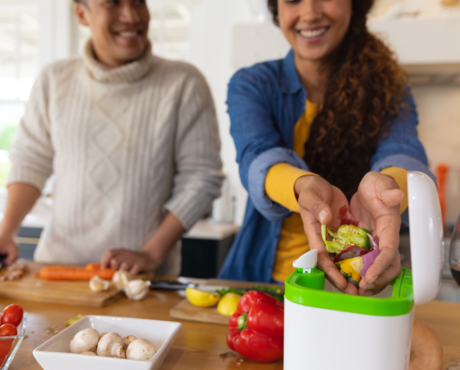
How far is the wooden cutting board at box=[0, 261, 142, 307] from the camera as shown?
41.8 inches

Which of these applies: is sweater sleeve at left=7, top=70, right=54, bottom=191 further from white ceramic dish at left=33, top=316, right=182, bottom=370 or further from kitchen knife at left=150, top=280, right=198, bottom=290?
white ceramic dish at left=33, top=316, right=182, bottom=370

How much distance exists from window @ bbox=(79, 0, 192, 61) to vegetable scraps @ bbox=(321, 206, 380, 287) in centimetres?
305

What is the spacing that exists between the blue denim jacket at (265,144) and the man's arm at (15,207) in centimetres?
76

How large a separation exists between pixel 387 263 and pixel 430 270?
9cm

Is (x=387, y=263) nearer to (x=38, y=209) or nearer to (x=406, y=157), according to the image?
(x=406, y=157)

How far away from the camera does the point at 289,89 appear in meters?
1.27

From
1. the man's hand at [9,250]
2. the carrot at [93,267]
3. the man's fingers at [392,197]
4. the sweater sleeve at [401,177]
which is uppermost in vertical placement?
the man's fingers at [392,197]

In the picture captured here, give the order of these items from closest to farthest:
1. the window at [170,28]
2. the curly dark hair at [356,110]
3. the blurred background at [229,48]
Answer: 1. the curly dark hair at [356,110]
2. the blurred background at [229,48]
3. the window at [170,28]

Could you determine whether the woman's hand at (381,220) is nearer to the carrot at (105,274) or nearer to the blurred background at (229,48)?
the carrot at (105,274)

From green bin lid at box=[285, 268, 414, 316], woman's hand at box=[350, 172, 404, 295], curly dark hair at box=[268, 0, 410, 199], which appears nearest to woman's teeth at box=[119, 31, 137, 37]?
curly dark hair at box=[268, 0, 410, 199]

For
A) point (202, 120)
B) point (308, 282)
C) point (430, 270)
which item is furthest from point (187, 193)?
point (430, 270)

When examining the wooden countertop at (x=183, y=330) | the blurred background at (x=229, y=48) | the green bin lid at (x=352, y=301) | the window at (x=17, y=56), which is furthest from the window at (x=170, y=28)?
the green bin lid at (x=352, y=301)

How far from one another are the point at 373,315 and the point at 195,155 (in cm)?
116

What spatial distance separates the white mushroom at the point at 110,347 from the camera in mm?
663
